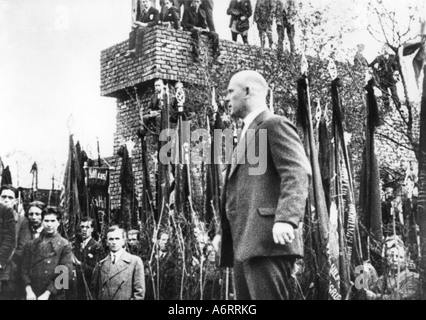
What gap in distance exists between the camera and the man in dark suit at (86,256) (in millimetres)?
5340

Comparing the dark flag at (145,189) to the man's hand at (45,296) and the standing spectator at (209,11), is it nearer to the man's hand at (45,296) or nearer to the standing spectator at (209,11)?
the standing spectator at (209,11)

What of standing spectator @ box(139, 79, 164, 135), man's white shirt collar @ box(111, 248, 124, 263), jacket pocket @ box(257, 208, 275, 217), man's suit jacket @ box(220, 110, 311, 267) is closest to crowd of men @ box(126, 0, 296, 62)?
standing spectator @ box(139, 79, 164, 135)

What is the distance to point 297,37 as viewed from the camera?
8898mm

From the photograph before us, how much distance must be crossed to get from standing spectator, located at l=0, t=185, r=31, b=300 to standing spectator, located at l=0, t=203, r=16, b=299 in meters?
0.03

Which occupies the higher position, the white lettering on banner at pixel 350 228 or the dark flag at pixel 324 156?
the dark flag at pixel 324 156

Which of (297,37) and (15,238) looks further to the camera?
(297,37)

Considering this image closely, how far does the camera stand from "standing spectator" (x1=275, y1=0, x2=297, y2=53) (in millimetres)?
8562

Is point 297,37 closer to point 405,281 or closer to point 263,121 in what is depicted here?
point 405,281

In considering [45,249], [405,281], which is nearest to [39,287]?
[45,249]

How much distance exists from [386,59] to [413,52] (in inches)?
64.5

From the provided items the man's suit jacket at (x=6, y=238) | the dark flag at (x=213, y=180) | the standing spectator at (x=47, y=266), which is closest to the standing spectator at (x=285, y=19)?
the dark flag at (x=213, y=180)

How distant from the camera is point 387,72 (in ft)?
25.1

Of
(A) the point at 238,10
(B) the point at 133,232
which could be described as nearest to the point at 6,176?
(B) the point at 133,232

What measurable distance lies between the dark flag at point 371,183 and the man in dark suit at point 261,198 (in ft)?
6.09
